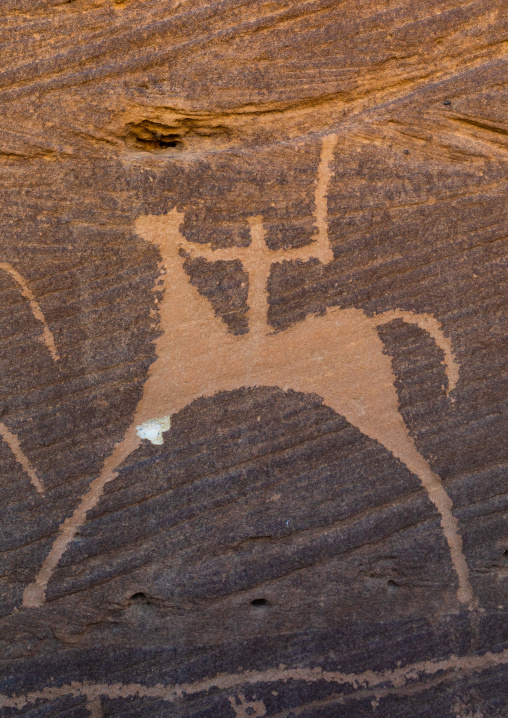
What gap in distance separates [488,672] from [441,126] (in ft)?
3.69

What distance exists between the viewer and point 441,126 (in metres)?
1.00

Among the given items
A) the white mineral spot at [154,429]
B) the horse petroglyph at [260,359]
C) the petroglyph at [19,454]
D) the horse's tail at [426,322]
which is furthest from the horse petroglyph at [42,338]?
the horse's tail at [426,322]

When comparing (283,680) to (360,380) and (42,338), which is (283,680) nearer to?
(360,380)

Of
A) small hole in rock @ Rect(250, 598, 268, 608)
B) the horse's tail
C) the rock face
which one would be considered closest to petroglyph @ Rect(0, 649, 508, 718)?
the rock face

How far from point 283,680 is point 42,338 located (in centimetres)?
85

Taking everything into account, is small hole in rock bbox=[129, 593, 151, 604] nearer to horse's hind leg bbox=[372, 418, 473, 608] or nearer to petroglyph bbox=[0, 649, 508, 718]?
petroglyph bbox=[0, 649, 508, 718]

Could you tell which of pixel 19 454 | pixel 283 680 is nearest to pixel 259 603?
pixel 283 680

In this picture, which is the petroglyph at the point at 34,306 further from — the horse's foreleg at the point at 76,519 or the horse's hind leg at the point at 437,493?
the horse's hind leg at the point at 437,493

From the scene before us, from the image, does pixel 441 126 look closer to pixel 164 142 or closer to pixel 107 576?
pixel 164 142

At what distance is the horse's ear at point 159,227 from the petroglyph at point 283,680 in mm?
895

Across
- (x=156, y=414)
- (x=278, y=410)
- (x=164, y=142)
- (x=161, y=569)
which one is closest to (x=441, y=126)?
(x=164, y=142)

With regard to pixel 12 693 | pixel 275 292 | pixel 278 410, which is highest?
pixel 275 292

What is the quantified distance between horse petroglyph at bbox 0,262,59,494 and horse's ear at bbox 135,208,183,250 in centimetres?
24

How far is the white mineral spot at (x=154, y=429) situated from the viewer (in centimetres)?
104
